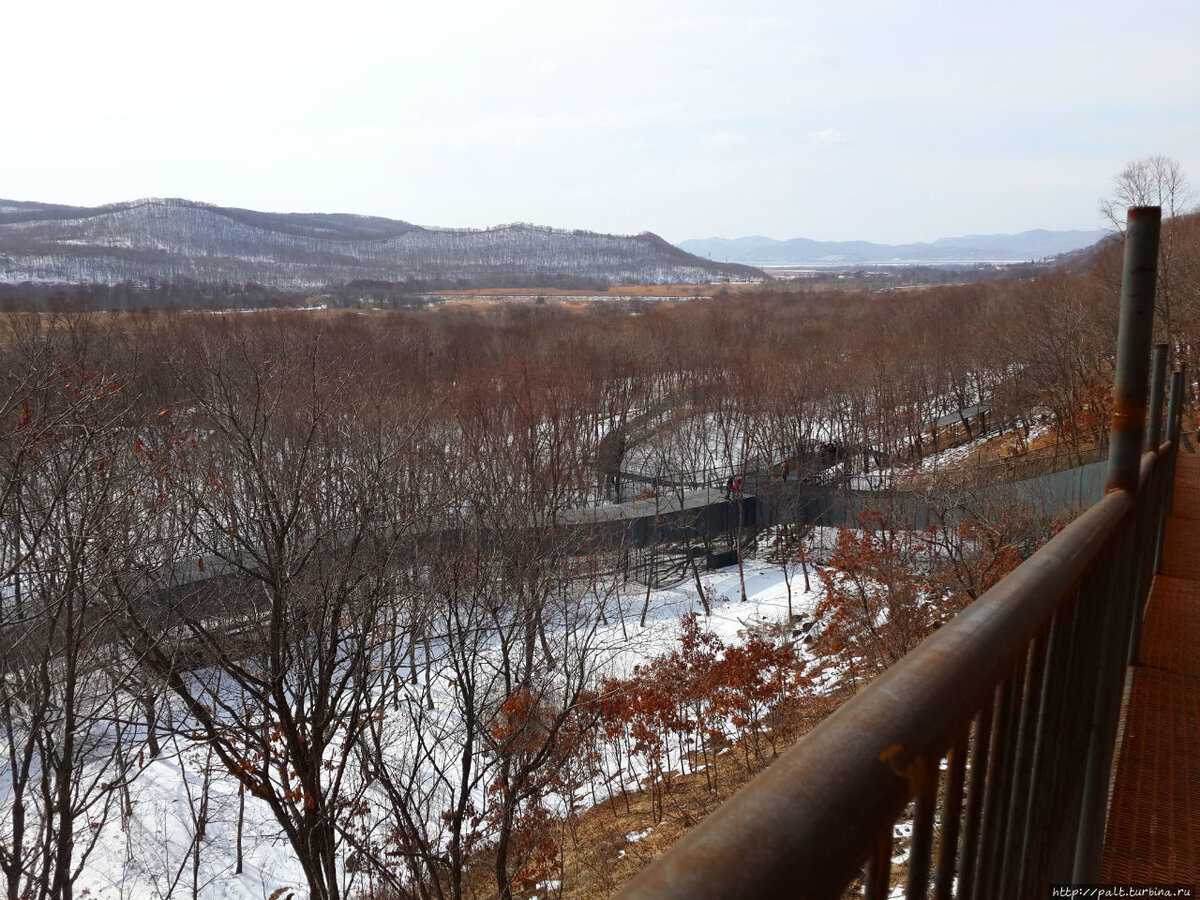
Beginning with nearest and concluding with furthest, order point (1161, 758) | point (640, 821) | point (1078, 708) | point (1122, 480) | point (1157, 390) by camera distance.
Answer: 1. point (1078, 708)
2. point (1122, 480)
3. point (1161, 758)
4. point (1157, 390)
5. point (640, 821)

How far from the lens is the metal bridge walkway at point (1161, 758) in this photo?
254 cm

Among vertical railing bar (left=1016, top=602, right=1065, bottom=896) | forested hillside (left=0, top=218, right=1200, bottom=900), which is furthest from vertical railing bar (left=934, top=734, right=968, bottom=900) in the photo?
forested hillside (left=0, top=218, right=1200, bottom=900)

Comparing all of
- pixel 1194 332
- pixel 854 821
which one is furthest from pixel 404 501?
pixel 1194 332

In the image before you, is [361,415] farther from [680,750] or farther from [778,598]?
[778,598]

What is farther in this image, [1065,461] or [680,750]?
[1065,461]

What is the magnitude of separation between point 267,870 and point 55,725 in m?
9.82

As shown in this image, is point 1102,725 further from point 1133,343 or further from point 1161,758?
point 1161,758

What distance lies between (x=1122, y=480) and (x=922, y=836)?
77.4 inches

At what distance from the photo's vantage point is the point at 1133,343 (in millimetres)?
2361

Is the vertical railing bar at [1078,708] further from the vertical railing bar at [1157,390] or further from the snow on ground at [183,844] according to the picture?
the snow on ground at [183,844]

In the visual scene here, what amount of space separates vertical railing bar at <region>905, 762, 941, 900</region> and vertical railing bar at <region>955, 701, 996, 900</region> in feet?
0.67

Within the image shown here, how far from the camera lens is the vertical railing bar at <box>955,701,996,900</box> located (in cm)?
109

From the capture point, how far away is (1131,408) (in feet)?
8.14

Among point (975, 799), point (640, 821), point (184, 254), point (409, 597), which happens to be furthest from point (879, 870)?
point (184, 254)
